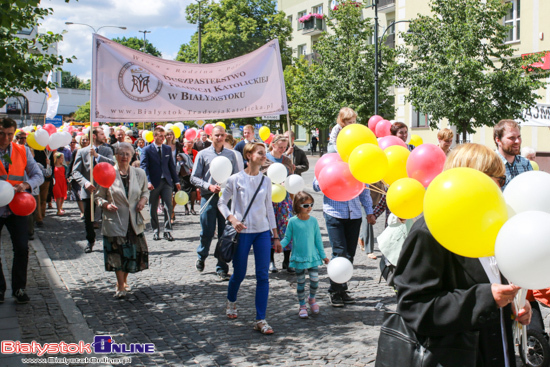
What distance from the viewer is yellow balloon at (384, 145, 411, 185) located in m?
4.77

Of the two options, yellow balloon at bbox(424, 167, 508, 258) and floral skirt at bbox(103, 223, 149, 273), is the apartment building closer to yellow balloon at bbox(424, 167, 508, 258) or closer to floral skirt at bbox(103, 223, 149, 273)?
floral skirt at bbox(103, 223, 149, 273)

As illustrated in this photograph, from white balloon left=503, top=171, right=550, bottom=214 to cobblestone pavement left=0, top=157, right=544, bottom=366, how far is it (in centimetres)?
243

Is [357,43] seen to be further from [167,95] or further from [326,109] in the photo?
[167,95]

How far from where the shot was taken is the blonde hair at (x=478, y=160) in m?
2.36

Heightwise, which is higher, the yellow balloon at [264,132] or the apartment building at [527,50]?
the apartment building at [527,50]

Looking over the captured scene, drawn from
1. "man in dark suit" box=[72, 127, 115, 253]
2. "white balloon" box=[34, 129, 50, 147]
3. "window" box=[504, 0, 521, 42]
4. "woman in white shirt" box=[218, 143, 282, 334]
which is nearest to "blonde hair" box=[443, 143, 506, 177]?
"woman in white shirt" box=[218, 143, 282, 334]

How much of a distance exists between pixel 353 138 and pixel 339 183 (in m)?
0.44

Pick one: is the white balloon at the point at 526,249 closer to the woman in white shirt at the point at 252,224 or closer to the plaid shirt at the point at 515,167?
the plaid shirt at the point at 515,167

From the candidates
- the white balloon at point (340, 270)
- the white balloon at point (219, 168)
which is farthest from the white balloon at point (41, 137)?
the white balloon at point (340, 270)

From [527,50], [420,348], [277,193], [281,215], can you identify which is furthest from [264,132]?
[527,50]

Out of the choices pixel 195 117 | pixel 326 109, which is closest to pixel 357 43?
pixel 326 109

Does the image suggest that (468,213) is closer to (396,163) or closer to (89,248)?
(396,163)

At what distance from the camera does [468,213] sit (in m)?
2.02

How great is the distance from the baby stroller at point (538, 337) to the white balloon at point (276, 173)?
3802 mm
